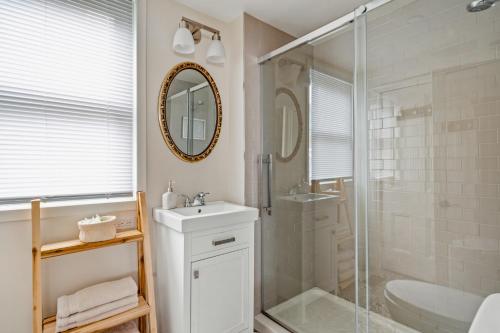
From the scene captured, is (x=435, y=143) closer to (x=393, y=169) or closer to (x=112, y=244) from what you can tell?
(x=393, y=169)

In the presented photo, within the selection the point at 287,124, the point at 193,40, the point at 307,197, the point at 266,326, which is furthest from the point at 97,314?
the point at 193,40

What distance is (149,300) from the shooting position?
1.56 m

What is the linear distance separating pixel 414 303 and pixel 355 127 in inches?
38.1

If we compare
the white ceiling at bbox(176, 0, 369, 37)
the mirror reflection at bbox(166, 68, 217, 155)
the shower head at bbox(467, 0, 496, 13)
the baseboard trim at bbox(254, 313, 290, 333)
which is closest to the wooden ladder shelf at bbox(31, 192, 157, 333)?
the mirror reflection at bbox(166, 68, 217, 155)

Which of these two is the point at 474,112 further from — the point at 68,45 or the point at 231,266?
the point at 68,45

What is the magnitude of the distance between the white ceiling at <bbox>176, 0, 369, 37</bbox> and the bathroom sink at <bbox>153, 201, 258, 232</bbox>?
1519 millimetres

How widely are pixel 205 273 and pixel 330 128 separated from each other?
1.20 m

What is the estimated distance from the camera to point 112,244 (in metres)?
1.48

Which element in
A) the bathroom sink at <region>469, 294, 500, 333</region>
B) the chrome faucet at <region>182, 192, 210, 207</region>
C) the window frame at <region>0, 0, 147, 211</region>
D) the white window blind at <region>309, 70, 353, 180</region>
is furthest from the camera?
the chrome faucet at <region>182, 192, 210, 207</region>

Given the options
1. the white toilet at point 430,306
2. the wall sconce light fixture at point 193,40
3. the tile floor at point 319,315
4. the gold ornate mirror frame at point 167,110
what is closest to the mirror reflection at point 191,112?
the gold ornate mirror frame at point 167,110

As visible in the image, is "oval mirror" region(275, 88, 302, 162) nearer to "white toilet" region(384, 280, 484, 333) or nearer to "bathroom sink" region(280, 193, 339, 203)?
"bathroom sink" region(280, 193, 339, 203)

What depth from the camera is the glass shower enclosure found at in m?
1.18

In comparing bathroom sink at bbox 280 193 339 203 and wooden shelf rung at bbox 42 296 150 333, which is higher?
bathroom sink at bbox 280 193 339 203

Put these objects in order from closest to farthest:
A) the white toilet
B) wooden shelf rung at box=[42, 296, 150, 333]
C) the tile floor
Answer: the white toilet < wooden shelf rung at box=[42, 296, 150, 333] < the tile floor
